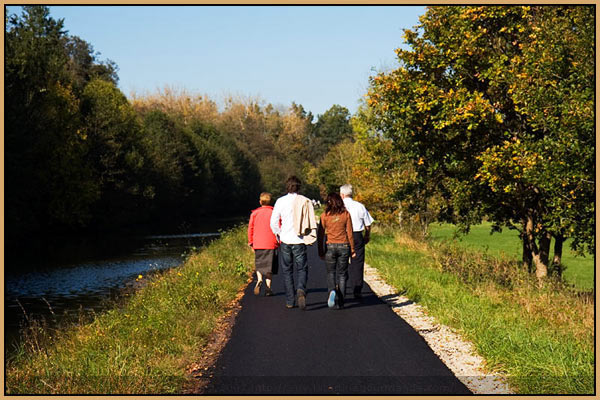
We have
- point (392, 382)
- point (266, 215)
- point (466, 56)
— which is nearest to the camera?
point (392, 382)

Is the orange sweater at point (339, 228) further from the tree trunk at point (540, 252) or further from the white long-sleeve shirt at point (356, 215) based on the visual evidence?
the tree trunk at point (540, 252)

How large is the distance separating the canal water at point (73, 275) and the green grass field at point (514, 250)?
10592 millimetres

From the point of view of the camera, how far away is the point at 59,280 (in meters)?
23.5

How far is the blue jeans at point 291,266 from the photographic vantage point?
1116cm

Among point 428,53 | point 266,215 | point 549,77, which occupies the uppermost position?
point 428,53

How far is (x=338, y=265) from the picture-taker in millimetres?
11227

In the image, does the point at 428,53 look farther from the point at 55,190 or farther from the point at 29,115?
the point at 55,190

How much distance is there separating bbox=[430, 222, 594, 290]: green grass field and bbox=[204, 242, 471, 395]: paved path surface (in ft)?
30.2

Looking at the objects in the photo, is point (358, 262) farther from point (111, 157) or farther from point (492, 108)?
point (111, 157)

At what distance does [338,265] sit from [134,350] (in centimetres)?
421

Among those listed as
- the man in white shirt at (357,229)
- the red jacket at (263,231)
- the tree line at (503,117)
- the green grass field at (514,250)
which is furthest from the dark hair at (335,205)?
the green grass field at (514,250)

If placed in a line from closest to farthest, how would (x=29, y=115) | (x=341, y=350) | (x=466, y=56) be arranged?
(x=341, y=350)
(x=466, y=56)
(x=29, y=115)

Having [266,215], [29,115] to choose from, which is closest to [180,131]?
[29,115]

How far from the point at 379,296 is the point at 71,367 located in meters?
6.65
